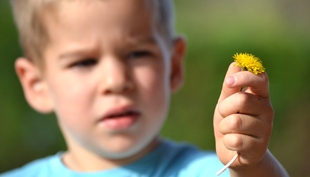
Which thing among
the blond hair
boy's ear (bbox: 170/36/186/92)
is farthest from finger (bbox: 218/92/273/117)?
boy's ear (bbox: 170/36/186/92)

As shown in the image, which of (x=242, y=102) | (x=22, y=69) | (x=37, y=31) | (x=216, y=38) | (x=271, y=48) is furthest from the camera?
(x=216, y=38)

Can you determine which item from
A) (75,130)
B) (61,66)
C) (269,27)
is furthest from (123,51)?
(269,27)

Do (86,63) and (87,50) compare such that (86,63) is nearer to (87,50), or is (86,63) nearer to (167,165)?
(87,50)

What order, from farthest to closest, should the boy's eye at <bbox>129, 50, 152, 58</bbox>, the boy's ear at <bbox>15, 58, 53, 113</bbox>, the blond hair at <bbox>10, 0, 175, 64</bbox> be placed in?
the boy's ear at <bbox>15, 58, 53, 113</bbox> < the blond hair at <bbox>10, 0, 175, 64</bbox> < the boy's eye at <bbox>129, 50, 152, 58</bbox>

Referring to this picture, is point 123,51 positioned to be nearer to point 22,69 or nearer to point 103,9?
point 103,9

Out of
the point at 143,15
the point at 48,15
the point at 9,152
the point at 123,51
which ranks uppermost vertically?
the point at 48,15

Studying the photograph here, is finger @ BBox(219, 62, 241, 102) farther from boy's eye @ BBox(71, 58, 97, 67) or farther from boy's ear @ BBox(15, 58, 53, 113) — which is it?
boy's ear @ BBox(15, 58, 53, 113)

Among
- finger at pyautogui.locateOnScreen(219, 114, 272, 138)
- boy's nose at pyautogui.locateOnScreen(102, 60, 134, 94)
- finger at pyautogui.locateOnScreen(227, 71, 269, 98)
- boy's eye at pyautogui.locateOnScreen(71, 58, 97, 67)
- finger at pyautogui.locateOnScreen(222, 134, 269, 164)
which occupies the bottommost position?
finger at pyautogui.locateOnScreen(222, 134, 269, 164)

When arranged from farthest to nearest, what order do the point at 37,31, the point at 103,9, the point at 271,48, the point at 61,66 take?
the point at 271,48 → the point at 37,31 → the point at 61,66 → the point at 103,9
